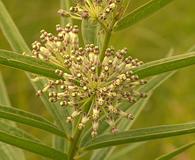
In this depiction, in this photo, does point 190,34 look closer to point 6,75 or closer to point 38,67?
point 6,75

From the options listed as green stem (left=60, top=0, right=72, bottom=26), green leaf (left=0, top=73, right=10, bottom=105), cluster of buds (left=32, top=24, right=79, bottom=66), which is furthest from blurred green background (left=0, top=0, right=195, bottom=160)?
cluster of buds (left=32, top=24, right=79, bottom=66)

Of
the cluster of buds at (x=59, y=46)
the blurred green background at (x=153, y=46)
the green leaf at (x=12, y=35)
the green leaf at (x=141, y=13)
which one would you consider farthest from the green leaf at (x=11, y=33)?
the blurred green background at (x=153, y=46)

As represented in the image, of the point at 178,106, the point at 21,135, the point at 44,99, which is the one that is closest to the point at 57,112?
the point at 44,99

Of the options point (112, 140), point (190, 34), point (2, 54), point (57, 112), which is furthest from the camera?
point (190, 34)

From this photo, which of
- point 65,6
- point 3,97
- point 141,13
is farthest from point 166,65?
point 3,97

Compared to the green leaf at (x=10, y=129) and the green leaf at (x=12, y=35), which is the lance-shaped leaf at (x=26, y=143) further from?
the green leaf at (x=12, y=35)

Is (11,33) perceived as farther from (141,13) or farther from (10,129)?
(141,13)

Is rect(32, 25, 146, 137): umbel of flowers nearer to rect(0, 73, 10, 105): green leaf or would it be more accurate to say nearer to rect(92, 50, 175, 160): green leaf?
rect(92, 50, 175, 160): green leaf
